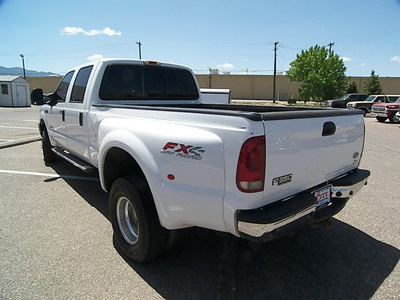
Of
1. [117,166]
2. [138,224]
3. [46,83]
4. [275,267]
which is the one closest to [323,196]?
[275,267]

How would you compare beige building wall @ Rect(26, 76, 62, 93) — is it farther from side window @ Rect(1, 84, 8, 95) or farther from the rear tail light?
the rear tail light

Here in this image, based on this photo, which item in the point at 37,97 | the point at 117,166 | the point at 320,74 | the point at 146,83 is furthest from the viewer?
the point at 320,74

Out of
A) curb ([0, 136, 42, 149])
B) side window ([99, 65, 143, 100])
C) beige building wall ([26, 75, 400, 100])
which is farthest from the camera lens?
beige building wall ([26, 75, 400, 100])

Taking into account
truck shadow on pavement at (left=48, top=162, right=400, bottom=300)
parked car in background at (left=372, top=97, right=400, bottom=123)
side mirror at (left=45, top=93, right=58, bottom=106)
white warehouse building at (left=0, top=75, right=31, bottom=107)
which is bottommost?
truck shadow on pavement at (left=48, top=162, right=400, bottom=300)

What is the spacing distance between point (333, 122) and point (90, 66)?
3389 millimetres

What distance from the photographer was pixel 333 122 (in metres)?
2.61

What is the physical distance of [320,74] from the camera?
31891 millimetres

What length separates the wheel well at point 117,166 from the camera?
10.2ft

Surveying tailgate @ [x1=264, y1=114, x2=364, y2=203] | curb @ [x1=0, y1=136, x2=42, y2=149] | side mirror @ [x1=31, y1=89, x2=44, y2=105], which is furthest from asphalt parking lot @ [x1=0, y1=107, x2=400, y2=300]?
curb @ [x1=0, y1=136, x2=42, y2=149]

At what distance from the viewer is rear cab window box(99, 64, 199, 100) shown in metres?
4.00

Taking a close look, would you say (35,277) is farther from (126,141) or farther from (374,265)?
(374,265)

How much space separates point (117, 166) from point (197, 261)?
4.44ft

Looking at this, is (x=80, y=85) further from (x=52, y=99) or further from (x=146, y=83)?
(x=52, y=99)

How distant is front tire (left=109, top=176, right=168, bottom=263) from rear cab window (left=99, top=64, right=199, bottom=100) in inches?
64.0
